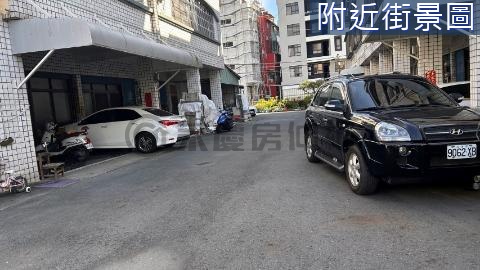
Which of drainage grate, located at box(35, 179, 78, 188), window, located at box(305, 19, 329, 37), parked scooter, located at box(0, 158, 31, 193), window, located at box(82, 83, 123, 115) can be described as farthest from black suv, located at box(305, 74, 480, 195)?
window, located at box(305, 19, 329, 37)

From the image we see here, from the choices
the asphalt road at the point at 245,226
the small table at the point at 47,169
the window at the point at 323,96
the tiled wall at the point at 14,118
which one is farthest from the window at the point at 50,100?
the window at the point at 323,96

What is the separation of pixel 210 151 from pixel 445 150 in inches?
330

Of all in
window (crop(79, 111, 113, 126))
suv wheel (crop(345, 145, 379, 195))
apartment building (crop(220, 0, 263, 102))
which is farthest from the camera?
apartment building (crop(220, 0, 263, 102))

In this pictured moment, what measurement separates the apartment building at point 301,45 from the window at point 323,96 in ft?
163

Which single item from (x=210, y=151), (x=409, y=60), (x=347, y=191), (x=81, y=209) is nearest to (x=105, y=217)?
(x=81, y=209)

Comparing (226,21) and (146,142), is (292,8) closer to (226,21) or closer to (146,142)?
(226,21)

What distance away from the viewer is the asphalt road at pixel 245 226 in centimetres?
402

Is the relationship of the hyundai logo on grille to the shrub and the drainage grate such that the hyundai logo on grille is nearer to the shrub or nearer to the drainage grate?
the drainage grate

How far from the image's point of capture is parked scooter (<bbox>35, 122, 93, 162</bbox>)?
11602 mm

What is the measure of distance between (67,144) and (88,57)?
10.6ft

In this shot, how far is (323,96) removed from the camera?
26.6 feet

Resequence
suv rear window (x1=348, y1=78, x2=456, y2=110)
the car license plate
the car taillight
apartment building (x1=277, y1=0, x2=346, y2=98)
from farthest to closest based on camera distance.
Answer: apartment building (x1=277, y1=0, x2=346, y2=98) < the car taillight < suv rear window (x1=348, y1=78, x2=456, y2=110) < the car license plate

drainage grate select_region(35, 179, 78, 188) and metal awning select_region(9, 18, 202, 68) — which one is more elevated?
metal awning select_region(9, 18, 202, 68)

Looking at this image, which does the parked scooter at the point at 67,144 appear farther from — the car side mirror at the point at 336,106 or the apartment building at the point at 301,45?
the apartment building at the point at 301,45
